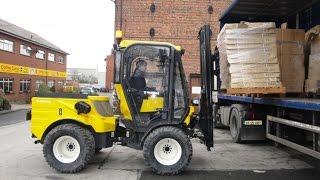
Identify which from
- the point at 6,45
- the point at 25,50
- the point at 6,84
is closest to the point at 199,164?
the point at 6,84

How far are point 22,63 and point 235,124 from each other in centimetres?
3313

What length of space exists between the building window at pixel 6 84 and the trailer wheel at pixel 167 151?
1217 inches

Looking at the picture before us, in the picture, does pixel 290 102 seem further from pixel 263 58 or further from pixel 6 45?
pixel 6 45

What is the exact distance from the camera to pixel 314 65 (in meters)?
8.58

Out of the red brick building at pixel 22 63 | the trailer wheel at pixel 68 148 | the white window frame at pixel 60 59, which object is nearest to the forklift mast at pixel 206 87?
the trailer wheel at pixel 68 148

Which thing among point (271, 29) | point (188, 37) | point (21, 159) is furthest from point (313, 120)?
point (188, 37)

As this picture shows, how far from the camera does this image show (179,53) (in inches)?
350

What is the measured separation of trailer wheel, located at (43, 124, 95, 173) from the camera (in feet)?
28.1

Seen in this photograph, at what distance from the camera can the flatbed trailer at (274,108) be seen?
762 cm

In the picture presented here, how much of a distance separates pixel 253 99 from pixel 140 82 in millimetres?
2665

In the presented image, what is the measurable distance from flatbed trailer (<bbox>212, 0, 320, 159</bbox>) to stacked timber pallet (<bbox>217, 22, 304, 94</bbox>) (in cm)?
34

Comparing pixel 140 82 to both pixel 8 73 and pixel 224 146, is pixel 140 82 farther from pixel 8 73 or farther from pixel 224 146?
pixel 8 73

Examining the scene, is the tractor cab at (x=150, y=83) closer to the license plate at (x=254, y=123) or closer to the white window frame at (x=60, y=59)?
the license plate at (x=254, y=123)

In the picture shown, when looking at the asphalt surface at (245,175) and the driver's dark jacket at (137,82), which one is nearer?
the asphalt surface at (245,175)
